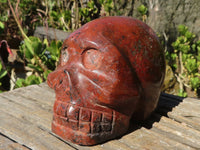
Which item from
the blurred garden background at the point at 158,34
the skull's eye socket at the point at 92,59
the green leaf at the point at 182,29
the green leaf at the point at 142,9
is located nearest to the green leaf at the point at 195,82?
the blurred garden background at the point at 158,34

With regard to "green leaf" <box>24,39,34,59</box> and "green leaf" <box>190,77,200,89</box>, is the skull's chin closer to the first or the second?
"green leaf" <box>24,39,34,59</box>

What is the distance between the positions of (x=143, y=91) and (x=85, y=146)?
1.96 feet

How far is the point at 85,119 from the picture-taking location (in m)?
1.67

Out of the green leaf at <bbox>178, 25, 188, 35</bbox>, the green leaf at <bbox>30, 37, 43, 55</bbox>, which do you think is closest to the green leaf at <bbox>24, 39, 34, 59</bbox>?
the green leaf at <bbox>30, 37, 43, 55</bbox>

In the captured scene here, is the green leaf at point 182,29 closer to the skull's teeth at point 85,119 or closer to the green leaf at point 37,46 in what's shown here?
the green leaf at point 37,46

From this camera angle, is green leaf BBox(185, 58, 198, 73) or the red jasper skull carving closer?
the red jasper skull carving

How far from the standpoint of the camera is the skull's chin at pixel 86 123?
167 centimetres

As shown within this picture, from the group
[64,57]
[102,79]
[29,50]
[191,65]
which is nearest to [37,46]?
[29,50]

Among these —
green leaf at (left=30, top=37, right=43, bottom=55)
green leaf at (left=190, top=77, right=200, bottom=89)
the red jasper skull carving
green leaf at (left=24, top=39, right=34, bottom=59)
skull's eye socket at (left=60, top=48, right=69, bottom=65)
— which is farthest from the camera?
green leaf at (left=190, top=77, right=200, bottom=89)

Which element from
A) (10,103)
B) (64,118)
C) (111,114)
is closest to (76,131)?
(64,118)

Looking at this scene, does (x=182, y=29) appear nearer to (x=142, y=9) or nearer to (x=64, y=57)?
(x=142, y=9)

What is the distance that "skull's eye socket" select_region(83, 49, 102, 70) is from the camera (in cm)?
167

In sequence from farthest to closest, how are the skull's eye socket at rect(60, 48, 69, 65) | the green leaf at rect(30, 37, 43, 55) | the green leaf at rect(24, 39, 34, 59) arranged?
the green leaf at rect(24, 39, 34, 59) → the green leaf at rect(30, 37, 43, 55) → the skull's eye socket at rect(60, 48, 69, 65)

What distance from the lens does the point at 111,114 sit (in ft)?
5.64
